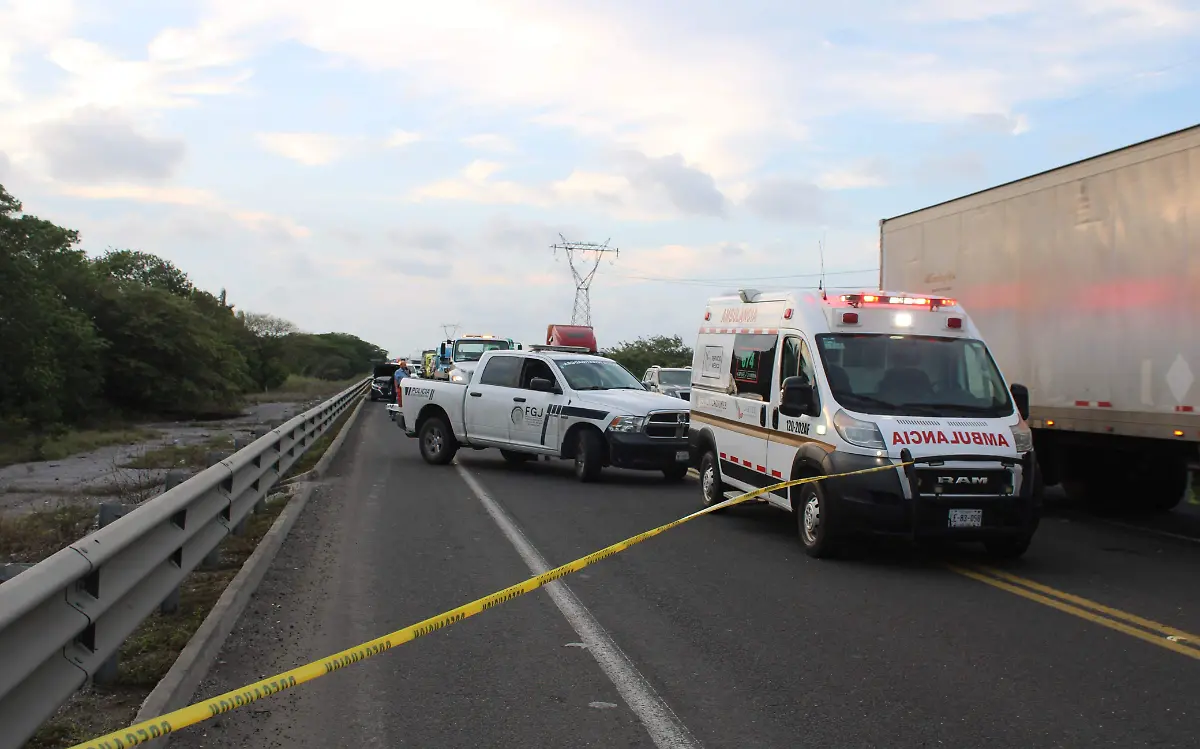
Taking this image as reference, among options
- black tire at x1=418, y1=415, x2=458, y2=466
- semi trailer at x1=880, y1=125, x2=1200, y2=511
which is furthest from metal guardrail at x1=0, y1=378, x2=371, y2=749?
black tire at x1=418, y1=415, x2=458, y2=466

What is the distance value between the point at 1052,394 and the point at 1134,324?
4.90 feet

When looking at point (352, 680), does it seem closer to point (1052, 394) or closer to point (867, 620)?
point (867, 620)

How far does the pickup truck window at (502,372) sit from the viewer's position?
59.1ft

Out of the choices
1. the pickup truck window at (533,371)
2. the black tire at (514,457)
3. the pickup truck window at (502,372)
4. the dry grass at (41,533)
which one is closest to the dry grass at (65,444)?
the black tire at (514,457)

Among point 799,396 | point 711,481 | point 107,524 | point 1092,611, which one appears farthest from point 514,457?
point 107,524

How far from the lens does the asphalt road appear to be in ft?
17.0

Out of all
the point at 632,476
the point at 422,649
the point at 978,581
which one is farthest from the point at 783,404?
the point at 632,476

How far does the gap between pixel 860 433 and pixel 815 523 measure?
3.05 ft

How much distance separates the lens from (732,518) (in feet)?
40.0

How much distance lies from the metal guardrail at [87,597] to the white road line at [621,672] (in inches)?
93.9

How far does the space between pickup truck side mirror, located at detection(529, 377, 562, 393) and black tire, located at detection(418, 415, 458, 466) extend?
6.99 ft

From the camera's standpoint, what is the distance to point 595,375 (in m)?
17.6

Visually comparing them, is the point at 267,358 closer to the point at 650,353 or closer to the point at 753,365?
the point at 650,353

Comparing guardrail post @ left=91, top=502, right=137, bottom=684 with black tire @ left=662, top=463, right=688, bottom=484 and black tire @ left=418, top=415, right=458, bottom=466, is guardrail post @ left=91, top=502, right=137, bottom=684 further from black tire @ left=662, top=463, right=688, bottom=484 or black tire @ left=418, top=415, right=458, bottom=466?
black tire @ left=418, top=415, right=458, bottom=466
